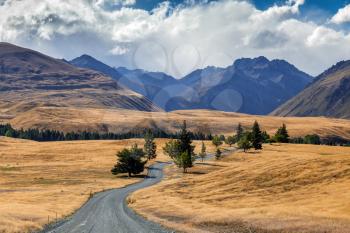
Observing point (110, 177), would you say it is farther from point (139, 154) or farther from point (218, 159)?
point (218, 159)

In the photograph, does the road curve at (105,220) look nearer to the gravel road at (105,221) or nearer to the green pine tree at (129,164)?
the gravel road at (105,221)

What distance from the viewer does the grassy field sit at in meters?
59.7

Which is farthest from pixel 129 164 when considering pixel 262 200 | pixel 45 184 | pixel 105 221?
pixel 105 221

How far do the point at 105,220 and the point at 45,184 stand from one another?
67.9 metres

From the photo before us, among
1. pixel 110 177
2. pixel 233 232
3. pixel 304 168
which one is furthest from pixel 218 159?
pixel 233 232

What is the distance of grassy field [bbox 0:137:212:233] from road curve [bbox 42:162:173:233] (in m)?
2.38

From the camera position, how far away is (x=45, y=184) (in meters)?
122

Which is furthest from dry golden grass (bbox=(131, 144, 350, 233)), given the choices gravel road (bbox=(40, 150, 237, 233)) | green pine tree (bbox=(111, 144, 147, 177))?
green pine tree (bbox=(111, 144, 147, 177))

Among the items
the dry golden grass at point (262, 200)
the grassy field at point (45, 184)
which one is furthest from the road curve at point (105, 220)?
the dry golden grass at point (262, 200)

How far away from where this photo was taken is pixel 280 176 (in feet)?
258

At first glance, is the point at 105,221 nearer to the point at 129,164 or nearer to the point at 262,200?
the point at 262,200

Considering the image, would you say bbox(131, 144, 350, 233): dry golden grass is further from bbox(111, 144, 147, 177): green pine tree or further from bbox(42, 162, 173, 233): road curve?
bbox(111, 144, 147, 177): green pine tree

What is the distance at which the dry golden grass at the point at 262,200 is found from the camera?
46.1m

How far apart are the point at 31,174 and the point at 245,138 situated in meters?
91.7
